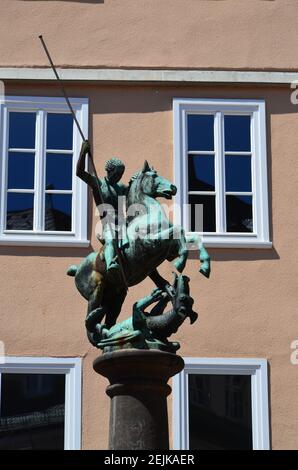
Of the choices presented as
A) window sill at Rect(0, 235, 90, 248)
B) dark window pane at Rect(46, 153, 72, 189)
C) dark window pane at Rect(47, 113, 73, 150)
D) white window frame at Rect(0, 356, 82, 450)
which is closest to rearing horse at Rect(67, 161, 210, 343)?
white window frame at Rect(0, 356, 82, 450)

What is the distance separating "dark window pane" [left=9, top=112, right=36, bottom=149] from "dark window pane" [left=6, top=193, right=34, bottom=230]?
597 mm

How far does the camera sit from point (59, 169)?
54.9 feet

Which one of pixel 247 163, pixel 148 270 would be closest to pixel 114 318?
pixel 148 270

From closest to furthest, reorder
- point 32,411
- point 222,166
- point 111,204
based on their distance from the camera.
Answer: point 111,204 < point 32,411 < point 222,166

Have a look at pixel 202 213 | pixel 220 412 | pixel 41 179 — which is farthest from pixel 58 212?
pixel 220 412

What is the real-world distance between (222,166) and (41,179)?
2.01m

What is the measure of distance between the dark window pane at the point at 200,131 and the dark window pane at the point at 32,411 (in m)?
3.08

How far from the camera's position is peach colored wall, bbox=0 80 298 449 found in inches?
622

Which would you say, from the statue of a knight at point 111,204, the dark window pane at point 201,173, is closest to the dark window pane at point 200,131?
the dark window pane at point 201,173

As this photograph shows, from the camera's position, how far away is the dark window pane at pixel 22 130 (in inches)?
659

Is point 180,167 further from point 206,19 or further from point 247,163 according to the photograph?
point 206,19

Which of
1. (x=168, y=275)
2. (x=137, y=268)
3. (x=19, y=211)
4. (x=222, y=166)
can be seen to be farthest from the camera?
(x=222, y=166)

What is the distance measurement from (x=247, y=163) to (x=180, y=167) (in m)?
0.79

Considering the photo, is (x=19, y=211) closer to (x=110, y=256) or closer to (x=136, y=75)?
(x=136, y=75)
